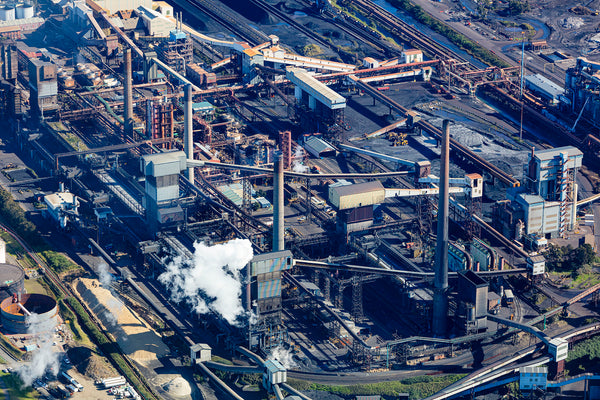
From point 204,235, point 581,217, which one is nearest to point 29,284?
point 204,235

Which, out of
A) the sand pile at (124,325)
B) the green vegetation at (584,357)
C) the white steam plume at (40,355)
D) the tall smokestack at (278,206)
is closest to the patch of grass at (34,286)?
the sand pile at (124,325)

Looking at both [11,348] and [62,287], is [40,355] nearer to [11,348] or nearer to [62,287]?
[11,348]

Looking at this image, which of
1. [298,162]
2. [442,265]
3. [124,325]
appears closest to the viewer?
[442,265]

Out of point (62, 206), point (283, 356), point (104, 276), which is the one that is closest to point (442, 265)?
point (283, 356)

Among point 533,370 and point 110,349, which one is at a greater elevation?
point 110,349

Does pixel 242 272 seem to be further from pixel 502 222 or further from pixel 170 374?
pixel 502 222

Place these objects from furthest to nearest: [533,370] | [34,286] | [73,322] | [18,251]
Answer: [18,251] < [34,286] < [73,322] < [533,370]

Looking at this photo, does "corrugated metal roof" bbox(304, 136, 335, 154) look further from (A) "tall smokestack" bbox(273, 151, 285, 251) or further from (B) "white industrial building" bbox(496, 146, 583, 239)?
(A) "tall smokestack" bbox(273, 151, 285, 251)
